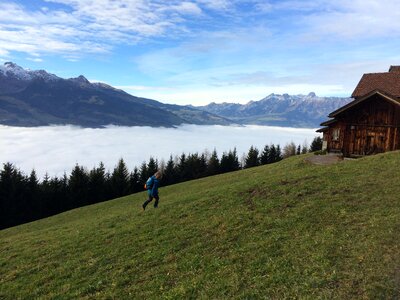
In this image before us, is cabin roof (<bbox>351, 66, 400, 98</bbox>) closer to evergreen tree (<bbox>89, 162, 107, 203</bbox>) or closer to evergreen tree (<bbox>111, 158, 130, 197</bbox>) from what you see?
evergreen tree (<bbox>111, 158, 130, 197</bbox>)

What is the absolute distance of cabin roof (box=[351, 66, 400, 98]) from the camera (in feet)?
147

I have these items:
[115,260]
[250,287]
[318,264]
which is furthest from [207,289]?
[115,260]

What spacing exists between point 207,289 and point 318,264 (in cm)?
420

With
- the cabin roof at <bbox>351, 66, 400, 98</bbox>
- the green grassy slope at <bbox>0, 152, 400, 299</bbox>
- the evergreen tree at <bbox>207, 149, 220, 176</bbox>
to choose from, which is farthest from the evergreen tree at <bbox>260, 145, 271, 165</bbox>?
the green grassy slope at <bbox>0, 152, 400, 299</bbox>

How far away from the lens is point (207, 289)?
1166 centimetres

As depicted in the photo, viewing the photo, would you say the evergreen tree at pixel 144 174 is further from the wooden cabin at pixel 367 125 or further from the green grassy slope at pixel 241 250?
the green grassy slope at pixel 241 250

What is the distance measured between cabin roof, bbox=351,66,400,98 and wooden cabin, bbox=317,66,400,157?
7585mm

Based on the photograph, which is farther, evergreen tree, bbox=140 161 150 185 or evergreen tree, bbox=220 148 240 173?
evergreen tree, bbox=220 148 240 173

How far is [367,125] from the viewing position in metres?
37.6

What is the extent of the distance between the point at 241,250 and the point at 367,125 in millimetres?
29821

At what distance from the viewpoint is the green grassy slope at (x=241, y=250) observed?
37.5ft

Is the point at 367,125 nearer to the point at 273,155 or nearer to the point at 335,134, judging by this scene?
the point at 335,134

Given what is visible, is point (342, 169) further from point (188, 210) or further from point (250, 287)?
point (250, 287)

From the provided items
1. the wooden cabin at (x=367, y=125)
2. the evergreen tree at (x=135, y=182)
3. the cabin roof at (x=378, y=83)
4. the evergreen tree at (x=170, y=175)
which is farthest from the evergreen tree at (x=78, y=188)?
the cabin roof at (x=378, y=83)
